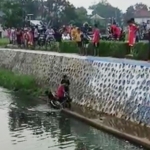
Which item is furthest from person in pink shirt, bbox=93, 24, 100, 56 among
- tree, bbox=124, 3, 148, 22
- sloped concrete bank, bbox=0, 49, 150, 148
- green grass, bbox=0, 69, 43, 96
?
tree, bbox=124, 3, 148, 22

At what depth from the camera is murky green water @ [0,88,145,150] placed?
1459 cm

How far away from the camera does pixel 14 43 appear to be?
137ft

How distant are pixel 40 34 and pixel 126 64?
59.1 ft

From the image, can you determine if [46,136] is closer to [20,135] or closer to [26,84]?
[20,135]

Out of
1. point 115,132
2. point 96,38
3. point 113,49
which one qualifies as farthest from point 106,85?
point 96,38

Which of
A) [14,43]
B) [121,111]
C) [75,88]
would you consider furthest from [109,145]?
[14,43]

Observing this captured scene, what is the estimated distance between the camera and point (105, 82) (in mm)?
19891

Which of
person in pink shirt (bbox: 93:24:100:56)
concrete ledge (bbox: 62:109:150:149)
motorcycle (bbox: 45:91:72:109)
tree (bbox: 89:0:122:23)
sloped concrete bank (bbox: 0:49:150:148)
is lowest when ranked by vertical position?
concrete ledge (bbox: 62:109:150:149)

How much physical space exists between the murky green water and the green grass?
4.72m

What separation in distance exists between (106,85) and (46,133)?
4.26 meters

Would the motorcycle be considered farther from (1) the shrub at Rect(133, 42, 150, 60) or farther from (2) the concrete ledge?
(1) the shrub at Rect(133, 42, 150, 60)

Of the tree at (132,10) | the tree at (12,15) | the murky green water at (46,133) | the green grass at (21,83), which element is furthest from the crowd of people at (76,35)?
the tree at (132,10)

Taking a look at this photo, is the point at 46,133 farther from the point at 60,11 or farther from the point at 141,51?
the point at 60,11

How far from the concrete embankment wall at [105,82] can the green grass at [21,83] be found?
1.69 ft
